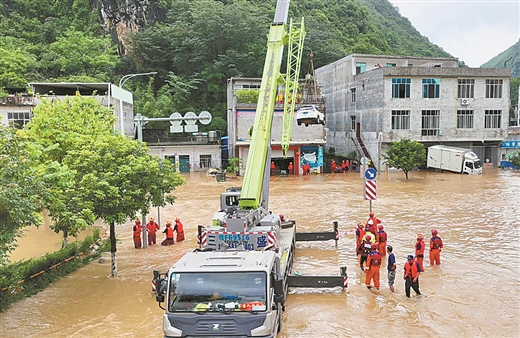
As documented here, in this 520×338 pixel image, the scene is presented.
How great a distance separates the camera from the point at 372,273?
41.2 ft

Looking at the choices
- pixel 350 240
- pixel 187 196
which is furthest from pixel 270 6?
pixel 350 240

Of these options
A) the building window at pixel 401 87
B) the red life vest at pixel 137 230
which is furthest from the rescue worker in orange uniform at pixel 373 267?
the building window at pixel 401 87

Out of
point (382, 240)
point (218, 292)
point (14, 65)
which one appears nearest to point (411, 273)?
point (382, 240)

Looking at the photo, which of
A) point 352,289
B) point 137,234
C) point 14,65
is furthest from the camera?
point 14,65

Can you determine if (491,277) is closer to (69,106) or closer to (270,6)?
(69,106)

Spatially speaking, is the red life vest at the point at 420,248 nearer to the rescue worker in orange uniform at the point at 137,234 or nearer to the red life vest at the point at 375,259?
the red life vest at the point at 375,259

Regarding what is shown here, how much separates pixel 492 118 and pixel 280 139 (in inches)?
821

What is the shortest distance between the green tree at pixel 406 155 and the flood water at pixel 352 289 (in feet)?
38.4

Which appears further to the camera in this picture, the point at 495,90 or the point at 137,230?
the point at 495,90

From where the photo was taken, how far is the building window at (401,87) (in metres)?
44.1

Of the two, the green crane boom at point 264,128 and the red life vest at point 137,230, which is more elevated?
the green crane boom at point 264,128

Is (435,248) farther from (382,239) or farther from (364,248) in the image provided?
(364,248)

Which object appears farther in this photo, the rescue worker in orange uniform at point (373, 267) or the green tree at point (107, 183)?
the green tree at point (107, 183)

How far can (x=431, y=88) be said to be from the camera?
44.9 meters
